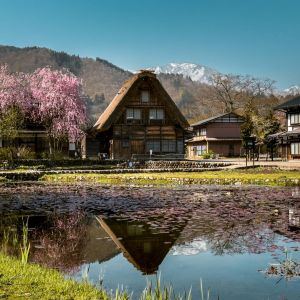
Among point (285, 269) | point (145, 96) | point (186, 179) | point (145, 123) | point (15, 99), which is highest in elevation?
point (145, 96)

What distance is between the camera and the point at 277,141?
49.5 m

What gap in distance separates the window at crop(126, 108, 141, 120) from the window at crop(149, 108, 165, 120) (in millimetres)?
1344

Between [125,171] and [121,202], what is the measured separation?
15.3 meters

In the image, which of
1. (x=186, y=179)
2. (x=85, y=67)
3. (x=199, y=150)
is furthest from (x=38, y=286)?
(x=85, y=67)

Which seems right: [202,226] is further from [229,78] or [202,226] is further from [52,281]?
[229,78]

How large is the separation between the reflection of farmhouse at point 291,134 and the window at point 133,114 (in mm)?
14346

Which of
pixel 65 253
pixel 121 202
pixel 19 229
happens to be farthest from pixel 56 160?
pixel 65 253

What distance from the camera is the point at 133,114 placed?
4844 cm

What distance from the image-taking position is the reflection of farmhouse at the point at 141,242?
24.4 ft

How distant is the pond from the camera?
6352mm

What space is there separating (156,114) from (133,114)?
2565 mm

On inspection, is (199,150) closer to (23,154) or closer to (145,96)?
(145,96)

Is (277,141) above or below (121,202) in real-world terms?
above

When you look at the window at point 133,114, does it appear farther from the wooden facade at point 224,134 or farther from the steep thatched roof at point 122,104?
the wooden facade at point 224,134
